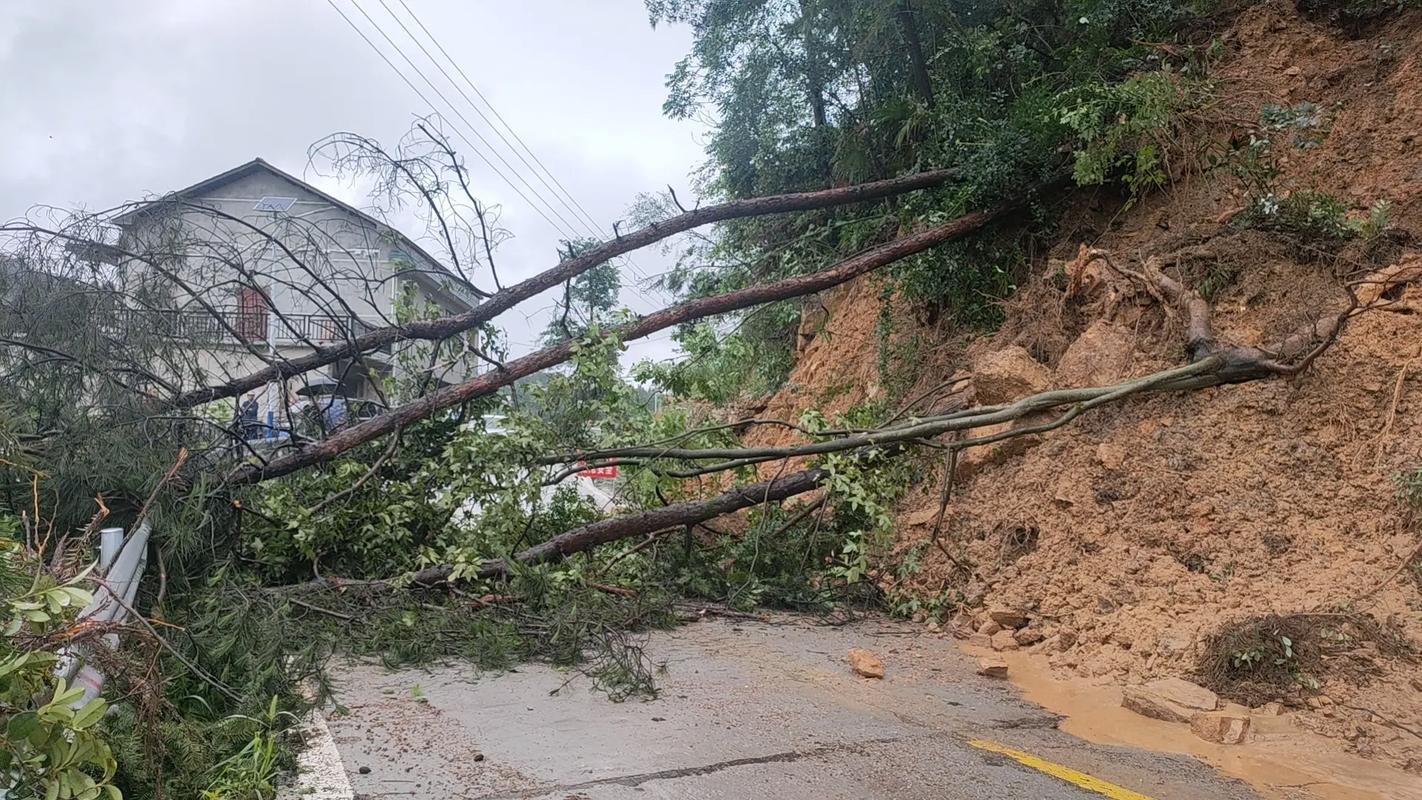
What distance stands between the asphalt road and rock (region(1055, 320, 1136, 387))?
110 inches

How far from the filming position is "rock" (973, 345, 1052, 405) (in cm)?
679

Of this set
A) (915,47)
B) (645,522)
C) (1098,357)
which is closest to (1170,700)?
(1098,357)

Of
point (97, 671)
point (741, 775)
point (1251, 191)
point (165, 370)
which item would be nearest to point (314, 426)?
point (165, 370)

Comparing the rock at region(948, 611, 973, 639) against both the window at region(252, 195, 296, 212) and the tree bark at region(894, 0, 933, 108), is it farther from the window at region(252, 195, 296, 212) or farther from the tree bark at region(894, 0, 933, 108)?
the tree bark at region(894, 0, 933, 108)

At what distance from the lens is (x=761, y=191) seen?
42.5 ft

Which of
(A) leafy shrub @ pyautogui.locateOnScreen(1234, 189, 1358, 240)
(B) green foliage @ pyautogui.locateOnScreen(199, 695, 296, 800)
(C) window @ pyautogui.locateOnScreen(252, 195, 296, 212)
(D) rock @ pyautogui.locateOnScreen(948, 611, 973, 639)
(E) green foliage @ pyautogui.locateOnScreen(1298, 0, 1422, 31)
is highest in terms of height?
(E) green foliage @ pyautogui.locateOnScreen(1298, 0, 1422, 31)

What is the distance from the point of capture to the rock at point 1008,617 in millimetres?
5723

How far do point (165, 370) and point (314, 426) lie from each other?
1.52 metres

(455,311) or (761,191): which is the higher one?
(761,191)

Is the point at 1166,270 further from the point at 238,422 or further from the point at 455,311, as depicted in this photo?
the point at 238,422

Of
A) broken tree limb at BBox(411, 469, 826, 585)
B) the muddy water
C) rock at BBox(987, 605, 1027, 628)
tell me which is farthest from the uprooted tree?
the muddy water

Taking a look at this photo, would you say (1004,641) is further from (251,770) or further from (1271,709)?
(251,770)

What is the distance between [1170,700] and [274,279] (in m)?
6.19

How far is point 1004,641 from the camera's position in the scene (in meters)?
5.59
